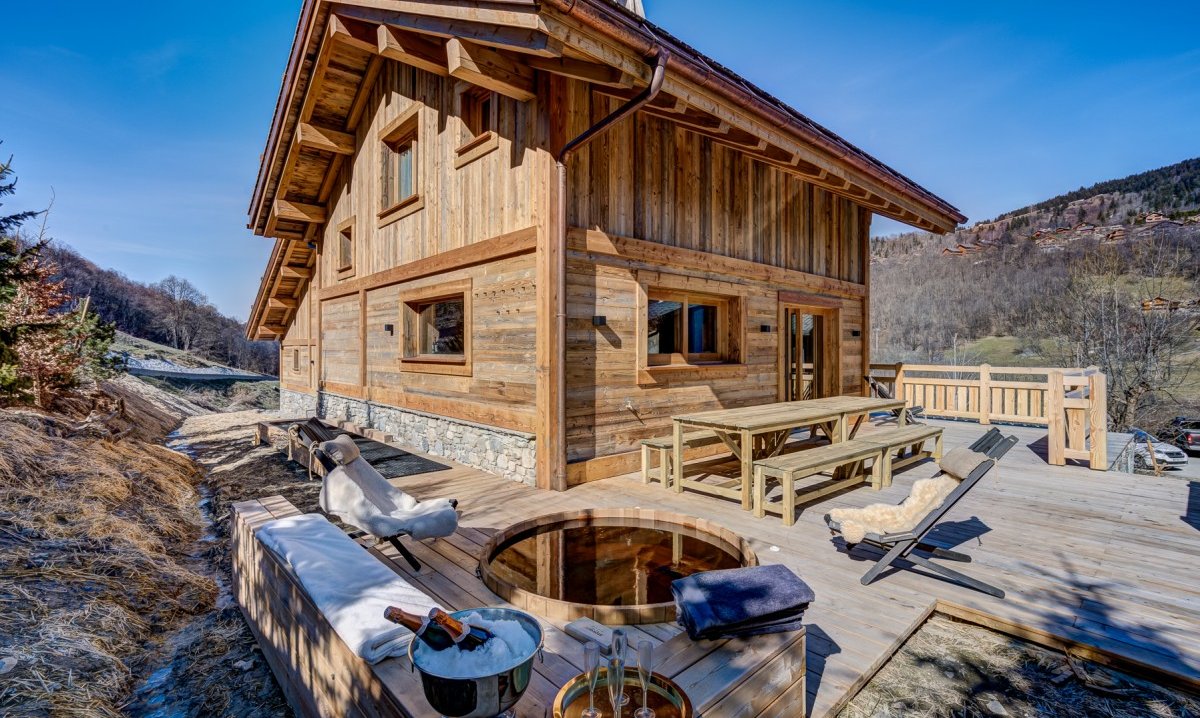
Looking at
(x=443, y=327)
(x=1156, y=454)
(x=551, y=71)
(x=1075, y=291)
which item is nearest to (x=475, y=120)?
(x=551, y=71)

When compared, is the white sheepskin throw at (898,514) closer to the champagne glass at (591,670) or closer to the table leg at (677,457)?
the table leg at (677,457)

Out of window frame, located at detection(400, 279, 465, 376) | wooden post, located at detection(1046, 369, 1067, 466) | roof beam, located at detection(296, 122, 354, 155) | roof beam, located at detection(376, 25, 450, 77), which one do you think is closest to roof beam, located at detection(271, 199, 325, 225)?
roof beam, located at detection(296, 122, 354, 155)

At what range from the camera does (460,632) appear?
1.43m

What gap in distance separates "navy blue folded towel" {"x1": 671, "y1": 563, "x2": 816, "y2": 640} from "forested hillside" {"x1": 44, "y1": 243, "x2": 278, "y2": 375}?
109ft

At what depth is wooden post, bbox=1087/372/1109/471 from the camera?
5609mm

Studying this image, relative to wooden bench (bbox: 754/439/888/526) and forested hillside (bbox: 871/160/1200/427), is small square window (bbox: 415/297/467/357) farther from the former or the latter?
forested hillside (bbox: 871/160/1200/427)

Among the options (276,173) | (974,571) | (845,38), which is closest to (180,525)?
(974,571)

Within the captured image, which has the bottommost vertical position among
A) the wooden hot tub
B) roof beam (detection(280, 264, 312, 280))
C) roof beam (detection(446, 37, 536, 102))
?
the wooden hot tub

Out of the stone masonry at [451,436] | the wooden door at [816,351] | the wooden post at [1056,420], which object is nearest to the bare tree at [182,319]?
the stone masonry at [451,436]

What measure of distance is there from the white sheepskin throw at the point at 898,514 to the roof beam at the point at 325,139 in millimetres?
9903

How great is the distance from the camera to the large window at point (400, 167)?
24.9 ft

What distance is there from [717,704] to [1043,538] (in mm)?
3673

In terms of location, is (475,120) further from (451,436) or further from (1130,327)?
(1130,327)

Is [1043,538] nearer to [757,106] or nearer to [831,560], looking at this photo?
[831,560]
